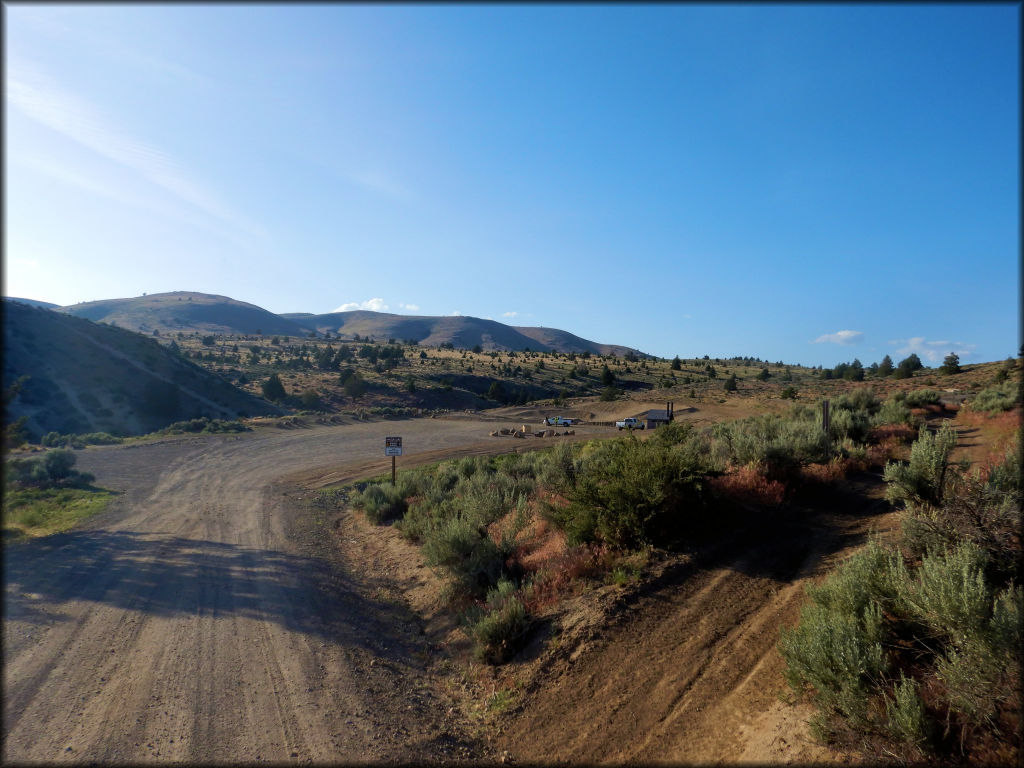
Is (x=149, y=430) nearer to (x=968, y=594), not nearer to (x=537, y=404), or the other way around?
(x=537, y=404)

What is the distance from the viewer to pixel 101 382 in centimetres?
4600

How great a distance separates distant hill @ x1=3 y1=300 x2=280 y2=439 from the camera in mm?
39969

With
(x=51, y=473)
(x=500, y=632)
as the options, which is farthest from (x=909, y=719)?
(x=51, y=473)

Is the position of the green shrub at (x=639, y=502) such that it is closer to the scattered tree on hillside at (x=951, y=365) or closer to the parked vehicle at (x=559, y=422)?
the parked vehicle at (x=559, y=422)

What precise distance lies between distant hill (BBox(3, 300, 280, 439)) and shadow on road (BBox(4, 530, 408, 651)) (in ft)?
109

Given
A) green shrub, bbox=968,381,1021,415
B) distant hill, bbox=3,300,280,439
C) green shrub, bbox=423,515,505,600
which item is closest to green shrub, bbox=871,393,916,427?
green shrub, bbox=968,381,1021,415

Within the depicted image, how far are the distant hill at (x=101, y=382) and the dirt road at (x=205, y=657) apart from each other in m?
34.6

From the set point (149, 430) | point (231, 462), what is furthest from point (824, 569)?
point (149, 430)

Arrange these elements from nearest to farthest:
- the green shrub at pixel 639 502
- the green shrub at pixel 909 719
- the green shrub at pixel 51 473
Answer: the green shrub at pixel 909 719, the green shrub at pixel 639 502, the green shrub at pixel 51 473

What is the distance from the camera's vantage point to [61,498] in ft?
52.4

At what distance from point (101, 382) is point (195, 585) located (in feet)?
158

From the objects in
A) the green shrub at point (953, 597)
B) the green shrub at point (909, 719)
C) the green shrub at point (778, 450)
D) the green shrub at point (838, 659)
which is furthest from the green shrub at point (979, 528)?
the green shrub at point (778, 450)

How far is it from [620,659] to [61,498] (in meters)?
18.3

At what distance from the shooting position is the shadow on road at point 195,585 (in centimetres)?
823
